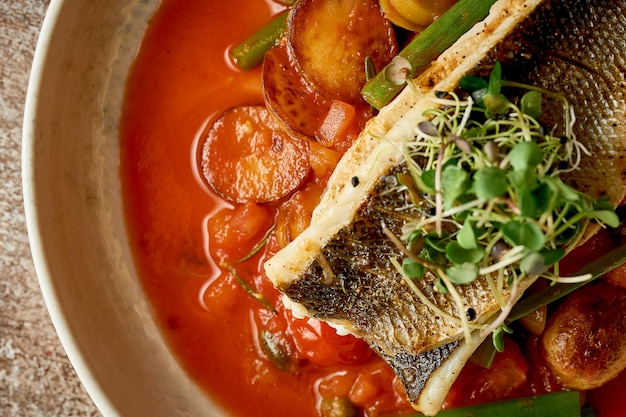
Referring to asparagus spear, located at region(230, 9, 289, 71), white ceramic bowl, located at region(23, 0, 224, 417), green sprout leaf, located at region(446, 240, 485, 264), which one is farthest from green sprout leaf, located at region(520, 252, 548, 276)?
white ceramic bowl, located at region(23, 0, 224, 417)

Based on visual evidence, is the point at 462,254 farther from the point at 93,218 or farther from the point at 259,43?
the point at 93,218

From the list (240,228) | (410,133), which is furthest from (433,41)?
(240,228)

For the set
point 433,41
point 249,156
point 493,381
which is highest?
point 433,41

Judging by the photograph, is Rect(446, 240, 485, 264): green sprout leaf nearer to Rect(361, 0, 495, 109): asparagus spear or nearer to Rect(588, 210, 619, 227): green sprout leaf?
Rect(588, 210, 619, 227): green sprout leaf

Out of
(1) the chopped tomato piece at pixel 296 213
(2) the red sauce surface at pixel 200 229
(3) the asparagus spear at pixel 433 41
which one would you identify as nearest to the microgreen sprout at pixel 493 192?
(3) the asparagus spear at pixel 433 41

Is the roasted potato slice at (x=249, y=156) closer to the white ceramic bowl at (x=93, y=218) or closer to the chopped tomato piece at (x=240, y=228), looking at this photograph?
the chopped tomato piece at (x=240, y=228)

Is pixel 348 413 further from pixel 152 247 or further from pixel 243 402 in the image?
pixel 152 247
